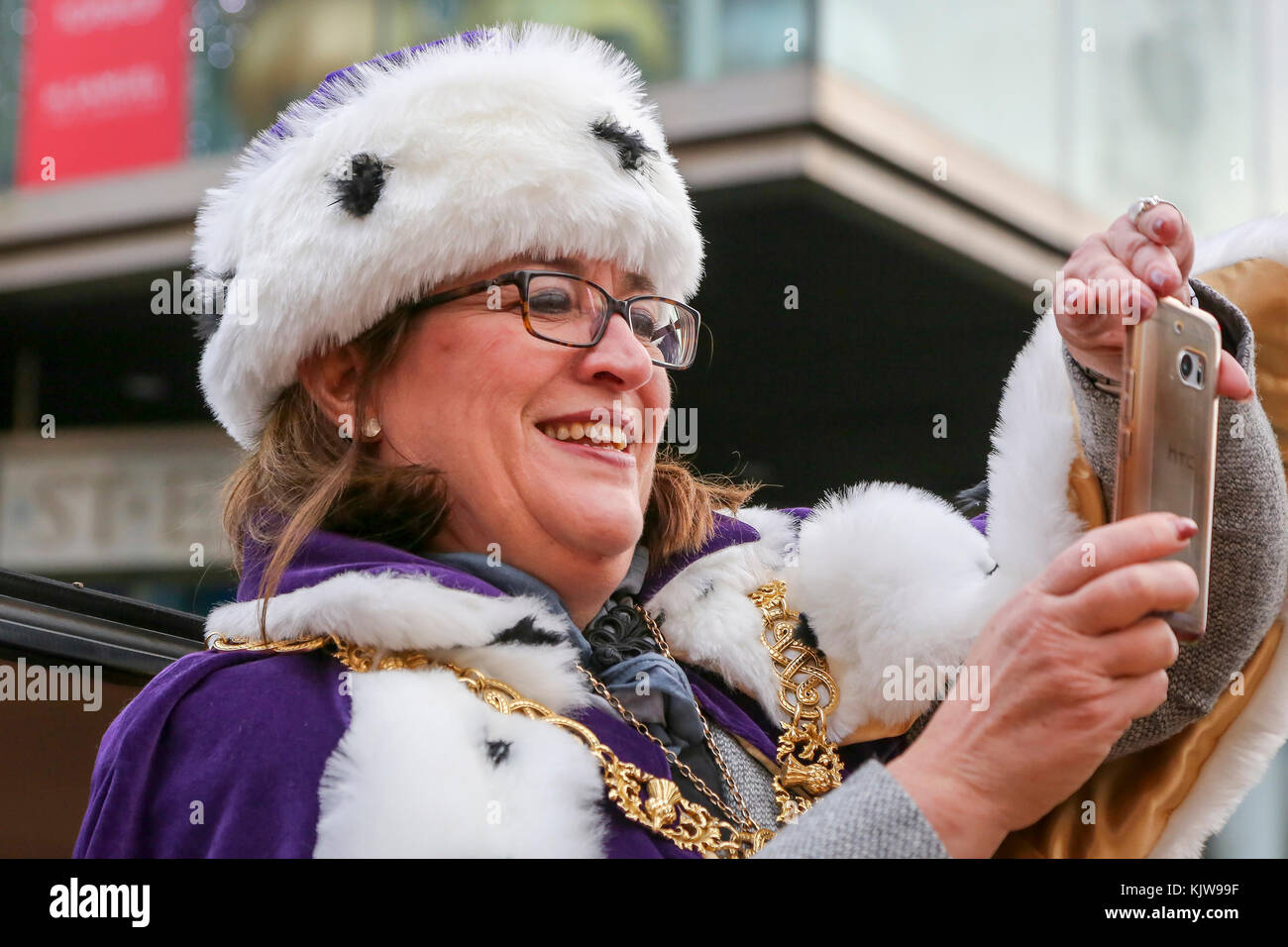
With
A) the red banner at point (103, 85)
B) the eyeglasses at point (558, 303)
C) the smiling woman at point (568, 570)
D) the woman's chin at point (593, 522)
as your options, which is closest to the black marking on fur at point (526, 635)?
the smiling woman at point (568, 570)

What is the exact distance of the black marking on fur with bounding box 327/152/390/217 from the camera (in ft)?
6.41

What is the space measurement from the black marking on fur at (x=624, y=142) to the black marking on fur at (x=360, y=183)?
30cm

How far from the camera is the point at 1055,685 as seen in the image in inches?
55.7

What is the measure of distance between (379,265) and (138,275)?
682 centimetres

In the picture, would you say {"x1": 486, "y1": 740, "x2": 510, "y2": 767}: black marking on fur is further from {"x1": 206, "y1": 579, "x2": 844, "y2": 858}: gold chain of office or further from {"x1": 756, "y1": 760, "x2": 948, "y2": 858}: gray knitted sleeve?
{"x1": 756, "y1": 760, "x2": 948, "y2": 858}: gray knitted sleeve

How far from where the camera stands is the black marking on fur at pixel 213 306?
2148 mm

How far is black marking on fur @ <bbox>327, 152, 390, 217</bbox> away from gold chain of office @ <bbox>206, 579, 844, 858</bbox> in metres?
0.58

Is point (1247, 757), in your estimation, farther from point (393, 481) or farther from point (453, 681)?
point (393, 481)

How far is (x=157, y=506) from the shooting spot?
8.68 metres
